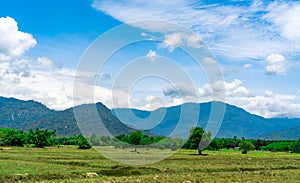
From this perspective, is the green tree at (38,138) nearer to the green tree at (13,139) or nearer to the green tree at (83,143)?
the green tree at (13,139)

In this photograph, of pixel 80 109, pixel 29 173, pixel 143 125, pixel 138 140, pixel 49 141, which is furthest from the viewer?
pixel 49 141

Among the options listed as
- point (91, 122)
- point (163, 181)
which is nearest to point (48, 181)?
point (163, 181)

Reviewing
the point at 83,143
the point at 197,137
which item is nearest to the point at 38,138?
the point at 83,143

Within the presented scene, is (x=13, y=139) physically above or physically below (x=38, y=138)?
below

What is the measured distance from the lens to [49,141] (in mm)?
134125

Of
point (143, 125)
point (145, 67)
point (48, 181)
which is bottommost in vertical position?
point (48, 181)

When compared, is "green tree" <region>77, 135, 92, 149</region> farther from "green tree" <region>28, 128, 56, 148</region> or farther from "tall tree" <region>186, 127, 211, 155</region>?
"tall tree" <region>186, 127, 211, 155</region>

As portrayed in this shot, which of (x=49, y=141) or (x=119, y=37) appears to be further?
(x=49, y=141)

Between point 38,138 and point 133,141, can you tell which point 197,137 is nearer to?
point 133,141

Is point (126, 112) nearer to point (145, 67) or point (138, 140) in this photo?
point (145, 67)

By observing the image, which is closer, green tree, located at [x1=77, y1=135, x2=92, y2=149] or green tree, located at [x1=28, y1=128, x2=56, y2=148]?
green tree, located at [x1=77, y1=135, x2=92, y2=149]

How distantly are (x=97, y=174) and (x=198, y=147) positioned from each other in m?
57.8

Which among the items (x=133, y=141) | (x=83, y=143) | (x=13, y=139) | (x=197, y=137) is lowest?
(x=83, y=143)

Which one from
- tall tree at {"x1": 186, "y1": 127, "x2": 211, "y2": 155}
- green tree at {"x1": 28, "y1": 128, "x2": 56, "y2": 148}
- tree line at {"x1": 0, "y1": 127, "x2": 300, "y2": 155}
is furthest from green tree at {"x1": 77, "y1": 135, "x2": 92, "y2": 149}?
tall tree at {"x1": 186, "y1": 127, "x2": 211, "y2": 155}
